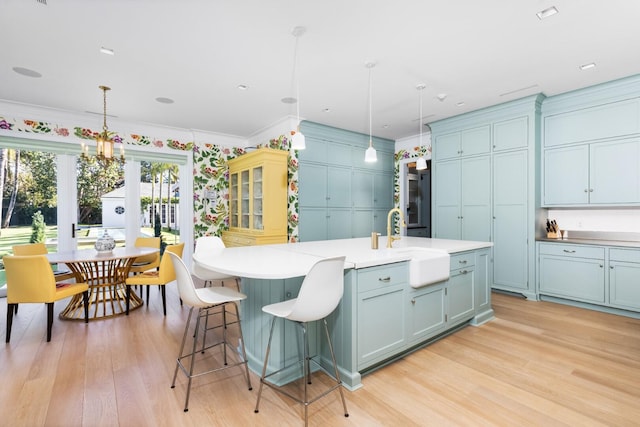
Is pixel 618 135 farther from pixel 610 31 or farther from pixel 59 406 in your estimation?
pixel 59 406

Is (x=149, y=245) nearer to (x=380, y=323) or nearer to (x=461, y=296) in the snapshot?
(x=380, y=323)

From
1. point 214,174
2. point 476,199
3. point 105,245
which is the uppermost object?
point 214,174

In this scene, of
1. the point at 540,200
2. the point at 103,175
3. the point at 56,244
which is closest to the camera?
the point at 540,200

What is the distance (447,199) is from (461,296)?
234 centimetres

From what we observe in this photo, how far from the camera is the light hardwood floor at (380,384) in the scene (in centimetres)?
173

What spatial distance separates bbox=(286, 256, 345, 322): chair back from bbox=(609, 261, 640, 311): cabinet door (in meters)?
3.55

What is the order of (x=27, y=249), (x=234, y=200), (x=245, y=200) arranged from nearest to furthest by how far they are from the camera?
(x=27, y=249) < (x=245, y=200) < (x=234, y=200)

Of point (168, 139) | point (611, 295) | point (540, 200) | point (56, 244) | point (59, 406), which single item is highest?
point (168, 139)

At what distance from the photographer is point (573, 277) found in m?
3.66

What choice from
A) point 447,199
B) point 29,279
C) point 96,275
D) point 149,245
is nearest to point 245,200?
point 149,245

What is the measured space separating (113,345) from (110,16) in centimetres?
263

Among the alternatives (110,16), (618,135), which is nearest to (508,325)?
(618,135)

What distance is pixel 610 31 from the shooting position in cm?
249

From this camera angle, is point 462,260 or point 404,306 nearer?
point 404,306
